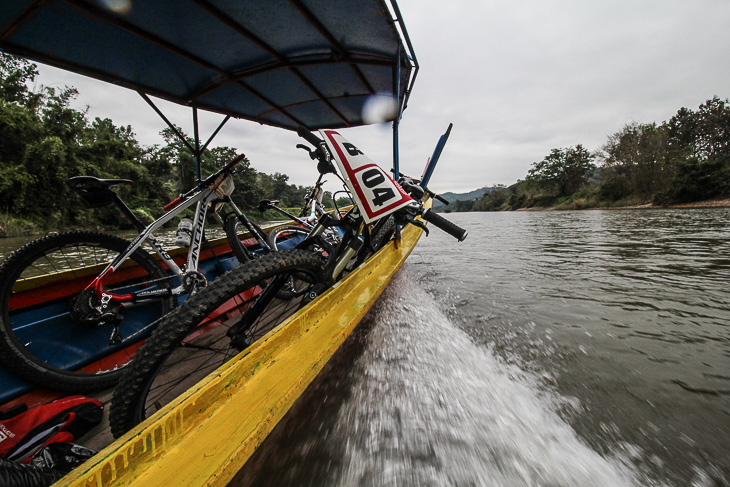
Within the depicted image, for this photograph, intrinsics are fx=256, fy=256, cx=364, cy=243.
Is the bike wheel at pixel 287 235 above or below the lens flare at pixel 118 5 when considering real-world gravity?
below

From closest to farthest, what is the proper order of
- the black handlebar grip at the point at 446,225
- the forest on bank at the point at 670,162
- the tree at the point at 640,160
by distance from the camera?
1. the black handlebar grip at the point at 446,225
2. the forest on bank at the point at 670,162
3. the tree at the point at 640,160

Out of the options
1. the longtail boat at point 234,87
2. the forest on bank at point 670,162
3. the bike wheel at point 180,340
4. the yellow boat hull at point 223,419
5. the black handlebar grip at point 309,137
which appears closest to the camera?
the yellow boat hull at point 223,419

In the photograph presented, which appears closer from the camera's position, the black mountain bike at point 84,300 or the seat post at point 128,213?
the black mountain bike at point 84,300

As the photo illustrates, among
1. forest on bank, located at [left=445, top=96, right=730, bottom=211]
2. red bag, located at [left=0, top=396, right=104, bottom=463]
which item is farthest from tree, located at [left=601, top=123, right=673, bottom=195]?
red bag, located at [left=0, top=396, right=104, bottom=463]

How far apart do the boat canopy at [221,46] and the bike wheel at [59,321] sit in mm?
1380

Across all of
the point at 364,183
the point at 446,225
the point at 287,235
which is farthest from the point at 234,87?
the point at 446,225

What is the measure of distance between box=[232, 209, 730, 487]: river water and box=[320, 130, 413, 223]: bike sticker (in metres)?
0.94

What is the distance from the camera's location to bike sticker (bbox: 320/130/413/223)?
137 cm

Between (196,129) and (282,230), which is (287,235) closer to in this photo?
(282,230)

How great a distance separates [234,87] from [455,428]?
3364mm

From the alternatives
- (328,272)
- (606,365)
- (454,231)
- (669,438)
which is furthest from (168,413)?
(606,365)

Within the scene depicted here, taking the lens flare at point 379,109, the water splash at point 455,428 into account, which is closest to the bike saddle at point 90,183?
the water splash at point 455,428

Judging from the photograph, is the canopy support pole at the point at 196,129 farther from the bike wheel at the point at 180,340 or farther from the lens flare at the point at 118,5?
the bike wheel at the point at 180,340

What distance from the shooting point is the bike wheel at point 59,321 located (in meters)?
1.21
